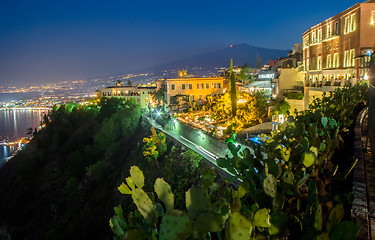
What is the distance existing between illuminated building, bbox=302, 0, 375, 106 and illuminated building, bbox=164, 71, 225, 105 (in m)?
14.1

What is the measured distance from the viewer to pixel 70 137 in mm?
39125

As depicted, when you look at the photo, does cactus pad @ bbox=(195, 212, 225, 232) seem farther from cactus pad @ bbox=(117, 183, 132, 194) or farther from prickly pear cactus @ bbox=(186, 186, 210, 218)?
cactus pad @ bbox=(117, 183, 132, 194)

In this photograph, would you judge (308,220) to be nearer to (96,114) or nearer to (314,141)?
(314,141)

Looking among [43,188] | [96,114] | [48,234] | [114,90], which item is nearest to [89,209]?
[48,234]

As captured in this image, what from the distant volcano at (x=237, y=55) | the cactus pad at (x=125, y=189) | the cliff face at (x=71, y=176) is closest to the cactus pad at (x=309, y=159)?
the cactus pad at (x=125, y=189)

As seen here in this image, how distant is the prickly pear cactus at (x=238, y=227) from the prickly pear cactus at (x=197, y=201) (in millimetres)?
202

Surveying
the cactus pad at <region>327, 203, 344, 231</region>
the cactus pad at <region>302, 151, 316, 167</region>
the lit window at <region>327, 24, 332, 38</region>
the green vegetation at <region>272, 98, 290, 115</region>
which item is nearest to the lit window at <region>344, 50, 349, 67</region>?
the lit window at <region>327, 24, 332, 38</region>

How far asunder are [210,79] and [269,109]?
16765 millimetres

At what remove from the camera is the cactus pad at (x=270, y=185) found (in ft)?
7.04

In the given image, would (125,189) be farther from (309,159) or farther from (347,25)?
(347,25)

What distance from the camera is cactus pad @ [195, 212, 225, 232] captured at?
1.60 metres

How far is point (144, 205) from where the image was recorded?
80.0 inches

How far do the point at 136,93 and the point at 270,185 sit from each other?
166ft

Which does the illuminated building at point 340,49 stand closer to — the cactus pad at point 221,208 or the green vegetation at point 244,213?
the green vegetation at point 244,213
